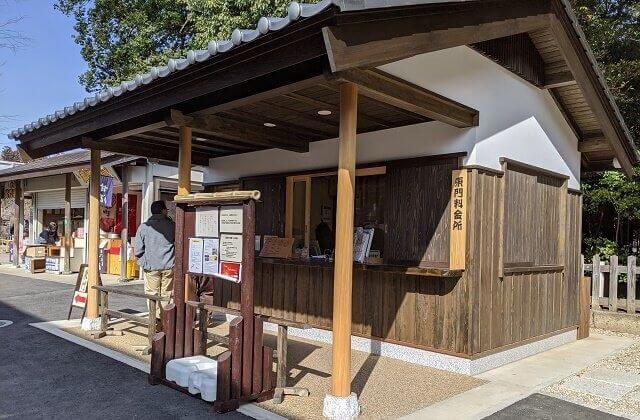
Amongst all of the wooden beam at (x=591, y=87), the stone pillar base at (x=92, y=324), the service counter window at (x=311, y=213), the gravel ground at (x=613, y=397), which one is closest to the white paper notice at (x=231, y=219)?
the service counter window at (x=311, y=213)

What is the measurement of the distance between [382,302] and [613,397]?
2.51m

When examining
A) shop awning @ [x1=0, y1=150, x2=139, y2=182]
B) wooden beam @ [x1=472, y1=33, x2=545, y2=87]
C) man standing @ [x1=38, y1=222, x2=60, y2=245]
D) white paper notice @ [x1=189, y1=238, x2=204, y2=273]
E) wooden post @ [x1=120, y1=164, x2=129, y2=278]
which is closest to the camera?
white paper notice @ [x1=189, y1=238, x2=204, y2=273]

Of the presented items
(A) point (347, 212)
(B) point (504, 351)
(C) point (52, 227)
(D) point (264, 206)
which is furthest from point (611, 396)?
(C) point (52, 227)

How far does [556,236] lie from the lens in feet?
23.4

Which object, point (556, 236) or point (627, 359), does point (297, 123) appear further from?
point (627, 359)

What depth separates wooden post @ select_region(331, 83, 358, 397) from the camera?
400cm

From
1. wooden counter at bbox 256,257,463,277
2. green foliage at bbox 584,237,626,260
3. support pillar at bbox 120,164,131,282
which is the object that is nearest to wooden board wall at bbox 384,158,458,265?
wooden counter at bbox 256,257,463,277

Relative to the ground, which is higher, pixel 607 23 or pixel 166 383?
pixel 607 23

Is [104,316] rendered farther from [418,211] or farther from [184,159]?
[418,211]

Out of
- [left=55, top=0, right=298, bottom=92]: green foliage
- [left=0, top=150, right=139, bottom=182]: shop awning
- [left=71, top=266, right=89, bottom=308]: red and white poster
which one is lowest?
[left=71, top=266, right=89, bottom=308]: red and white poster

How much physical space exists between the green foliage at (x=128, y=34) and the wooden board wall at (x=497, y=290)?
1176 centimetres

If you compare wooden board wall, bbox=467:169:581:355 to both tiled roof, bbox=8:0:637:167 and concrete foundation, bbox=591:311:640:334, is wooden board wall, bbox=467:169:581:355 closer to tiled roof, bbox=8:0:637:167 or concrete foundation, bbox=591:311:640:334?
concrete foundation, bbox=591:311:640:334

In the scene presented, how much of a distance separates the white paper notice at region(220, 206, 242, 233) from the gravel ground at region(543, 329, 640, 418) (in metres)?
3.40

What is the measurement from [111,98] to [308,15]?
3.14 m
